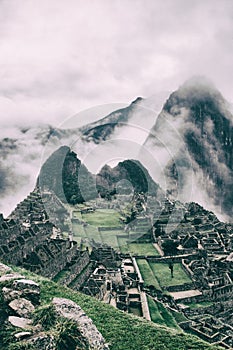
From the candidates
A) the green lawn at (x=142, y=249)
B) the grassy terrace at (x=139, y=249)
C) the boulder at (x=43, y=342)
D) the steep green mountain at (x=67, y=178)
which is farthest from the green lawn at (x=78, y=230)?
the boulder at (x=43, y=342)

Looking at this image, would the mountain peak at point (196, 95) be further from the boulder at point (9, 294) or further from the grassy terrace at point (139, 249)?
the boulder at point (9, 294)

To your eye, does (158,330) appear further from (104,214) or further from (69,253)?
(104,214)

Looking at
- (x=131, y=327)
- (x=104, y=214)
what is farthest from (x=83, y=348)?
(x=104, y=214)

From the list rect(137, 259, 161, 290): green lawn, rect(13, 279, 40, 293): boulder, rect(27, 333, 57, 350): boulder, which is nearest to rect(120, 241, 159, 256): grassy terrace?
rect(137, 259, 161, 290): green lawn

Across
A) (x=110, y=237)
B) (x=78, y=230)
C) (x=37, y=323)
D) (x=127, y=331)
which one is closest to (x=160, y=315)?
(x=127, y=331)

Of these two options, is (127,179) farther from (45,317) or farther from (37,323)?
(37,323)

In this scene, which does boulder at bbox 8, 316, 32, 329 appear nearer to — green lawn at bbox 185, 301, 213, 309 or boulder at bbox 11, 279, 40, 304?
boulder at bbox 11, 279, 40, 304
